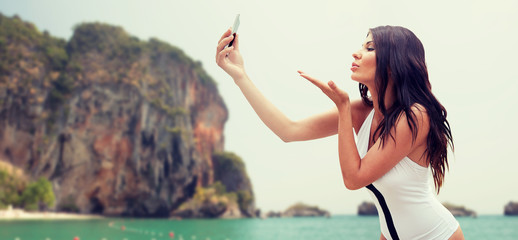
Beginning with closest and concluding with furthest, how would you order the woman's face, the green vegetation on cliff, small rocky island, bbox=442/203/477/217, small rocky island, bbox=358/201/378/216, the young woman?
1. the young woman
2. the woman's face
3. the green vegetation on cliff
4. small rocky island, bbox=442/203/477/217
5. small rocky island, bbox=358/201/378/216

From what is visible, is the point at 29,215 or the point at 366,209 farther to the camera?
the point at 366,209

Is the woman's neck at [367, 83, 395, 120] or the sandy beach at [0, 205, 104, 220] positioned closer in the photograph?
the woman's neck at [367, 83, 395, 120]

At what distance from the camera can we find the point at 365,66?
5.08ft

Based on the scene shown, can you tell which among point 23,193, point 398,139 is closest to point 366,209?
point 23,193

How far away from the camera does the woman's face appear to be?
1.54 metres

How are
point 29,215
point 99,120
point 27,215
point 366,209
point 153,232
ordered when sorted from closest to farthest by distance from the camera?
point 153,232
point 27,215
point 29,215
point 99,120
point 366,209

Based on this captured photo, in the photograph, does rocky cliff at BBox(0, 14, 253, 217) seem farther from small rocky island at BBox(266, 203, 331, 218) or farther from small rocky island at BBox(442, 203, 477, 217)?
small rocky island at BBox(442, 203, 477, 217)

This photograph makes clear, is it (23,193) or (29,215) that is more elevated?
(23,193)

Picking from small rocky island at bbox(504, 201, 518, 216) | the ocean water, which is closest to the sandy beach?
the ocean water

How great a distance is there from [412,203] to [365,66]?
450 mm

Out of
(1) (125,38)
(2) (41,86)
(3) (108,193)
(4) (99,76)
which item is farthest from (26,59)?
(3) (108,193)

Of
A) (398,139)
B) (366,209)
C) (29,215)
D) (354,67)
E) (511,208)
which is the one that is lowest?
(366,209)

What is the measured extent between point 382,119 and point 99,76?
61662 mm

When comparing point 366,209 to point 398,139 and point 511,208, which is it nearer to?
point 511,208
